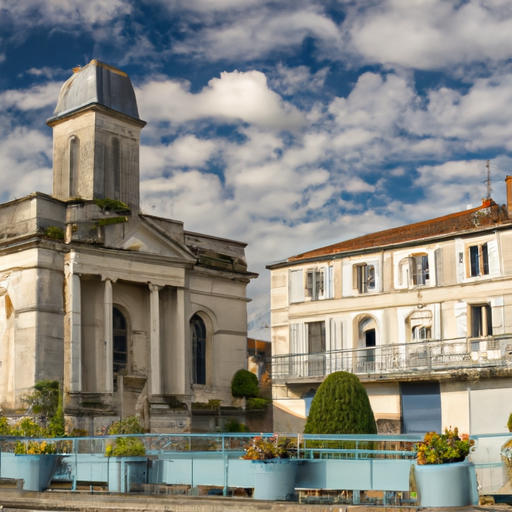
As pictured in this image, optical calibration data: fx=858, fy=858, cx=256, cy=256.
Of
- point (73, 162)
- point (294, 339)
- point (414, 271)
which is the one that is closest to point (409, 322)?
point (414, 271)

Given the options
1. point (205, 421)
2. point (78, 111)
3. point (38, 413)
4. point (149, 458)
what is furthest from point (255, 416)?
point (149, 458)

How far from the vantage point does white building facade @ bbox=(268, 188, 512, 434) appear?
31.5 metres

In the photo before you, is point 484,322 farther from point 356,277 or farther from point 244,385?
point 244,385

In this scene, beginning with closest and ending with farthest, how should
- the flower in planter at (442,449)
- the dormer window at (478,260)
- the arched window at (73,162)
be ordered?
1. the flower in planter at (442,449)
2. the dormer window at (478,260)
3. the arched window at (73,162)

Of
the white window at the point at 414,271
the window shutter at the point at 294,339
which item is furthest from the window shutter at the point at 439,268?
the window shutter at the point at 294,339

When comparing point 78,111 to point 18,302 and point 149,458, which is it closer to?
point 18,302

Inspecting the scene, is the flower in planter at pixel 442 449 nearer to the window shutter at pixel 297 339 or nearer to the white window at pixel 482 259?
the white window at pixel 482 259

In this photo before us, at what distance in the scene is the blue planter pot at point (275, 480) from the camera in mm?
15633

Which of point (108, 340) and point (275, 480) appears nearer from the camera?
point (275, 480)

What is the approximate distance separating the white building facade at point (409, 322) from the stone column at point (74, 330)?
9.89 m

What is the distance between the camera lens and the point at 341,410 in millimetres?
26531

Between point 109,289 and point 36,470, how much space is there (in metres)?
12.9

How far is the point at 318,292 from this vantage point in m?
38.4

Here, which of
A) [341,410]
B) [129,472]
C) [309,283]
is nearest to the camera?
[129,472]
